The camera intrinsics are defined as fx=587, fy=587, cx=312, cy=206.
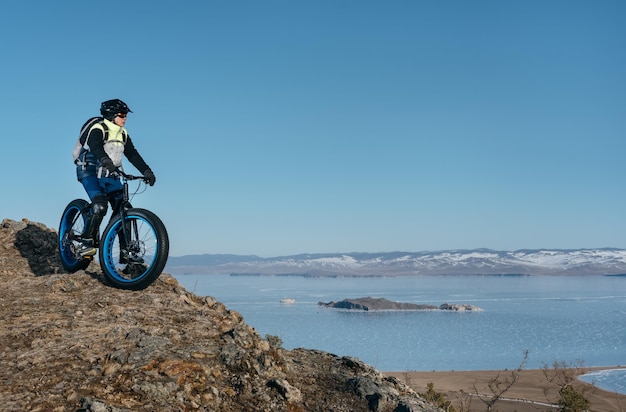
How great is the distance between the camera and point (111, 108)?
10344 mm

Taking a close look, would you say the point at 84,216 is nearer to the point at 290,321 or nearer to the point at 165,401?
the point at 165,401

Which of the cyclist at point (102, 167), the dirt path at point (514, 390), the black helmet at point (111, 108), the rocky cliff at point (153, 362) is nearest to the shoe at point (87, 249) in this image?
the cyclist at point (102, 167)

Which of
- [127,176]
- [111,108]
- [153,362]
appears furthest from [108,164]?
[153,362]

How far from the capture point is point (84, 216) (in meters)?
11.0

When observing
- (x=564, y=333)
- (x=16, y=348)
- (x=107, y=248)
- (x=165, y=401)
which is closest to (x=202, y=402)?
(x=165, y=401)

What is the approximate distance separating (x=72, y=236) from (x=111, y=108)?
256 cm

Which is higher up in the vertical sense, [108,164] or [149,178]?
[108,164]

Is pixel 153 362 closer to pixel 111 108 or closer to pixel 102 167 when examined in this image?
pixel 102 167

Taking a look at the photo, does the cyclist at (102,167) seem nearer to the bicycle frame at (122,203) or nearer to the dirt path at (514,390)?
the bicycle frame at (122,203)

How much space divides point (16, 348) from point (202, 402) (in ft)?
9.16

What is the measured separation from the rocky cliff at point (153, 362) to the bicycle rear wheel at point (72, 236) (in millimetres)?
910

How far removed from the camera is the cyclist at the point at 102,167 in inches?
404

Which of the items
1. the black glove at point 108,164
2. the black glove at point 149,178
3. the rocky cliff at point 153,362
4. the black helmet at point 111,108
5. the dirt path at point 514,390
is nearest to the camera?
the rocky cliff at point 153,362

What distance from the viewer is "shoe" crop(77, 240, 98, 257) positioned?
10.5 metres
